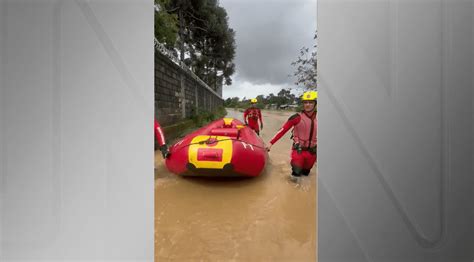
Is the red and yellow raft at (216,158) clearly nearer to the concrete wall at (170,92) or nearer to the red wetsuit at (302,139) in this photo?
the red wetsuit at (302,139)

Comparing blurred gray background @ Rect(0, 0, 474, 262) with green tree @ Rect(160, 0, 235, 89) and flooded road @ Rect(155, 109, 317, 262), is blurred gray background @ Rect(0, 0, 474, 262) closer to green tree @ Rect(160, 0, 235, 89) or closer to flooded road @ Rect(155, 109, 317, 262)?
flooded road @ Rect(155, 109, 317, 262)

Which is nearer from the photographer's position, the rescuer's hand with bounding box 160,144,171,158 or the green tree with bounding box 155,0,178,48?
the rescuer's hand with bounding box 160,144,171,158

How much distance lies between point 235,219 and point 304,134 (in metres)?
1.34

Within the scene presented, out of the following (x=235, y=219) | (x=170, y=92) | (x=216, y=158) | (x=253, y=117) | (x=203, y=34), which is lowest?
(x=235, y=219)

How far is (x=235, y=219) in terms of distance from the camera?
1.92 meters

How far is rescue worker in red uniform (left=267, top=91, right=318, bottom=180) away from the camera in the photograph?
7.92 ft
